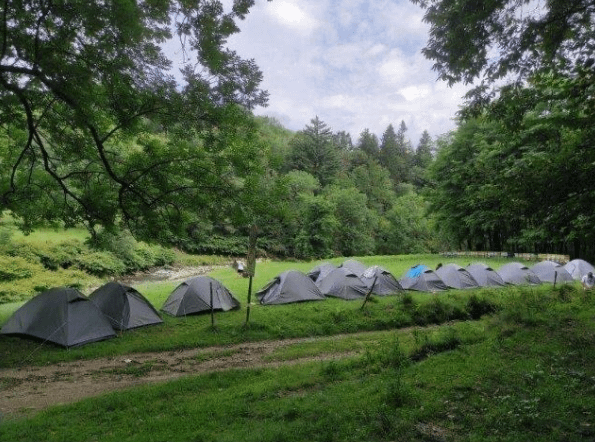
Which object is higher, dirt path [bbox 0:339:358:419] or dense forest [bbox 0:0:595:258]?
dense forest [bbox 0:0:595:258]

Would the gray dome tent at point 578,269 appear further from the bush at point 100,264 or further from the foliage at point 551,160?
the bush at point 100,264

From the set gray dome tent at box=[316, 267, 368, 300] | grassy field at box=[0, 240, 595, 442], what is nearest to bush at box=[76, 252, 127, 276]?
gray dome tent at box=[316, 267, 368, 300]

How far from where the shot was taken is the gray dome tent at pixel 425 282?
20938 mm

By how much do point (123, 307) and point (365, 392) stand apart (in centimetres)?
983

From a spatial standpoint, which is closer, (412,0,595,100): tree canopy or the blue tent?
(412,0,595,100): tree canopy

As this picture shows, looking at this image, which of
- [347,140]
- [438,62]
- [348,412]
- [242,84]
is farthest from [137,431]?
[347,140]

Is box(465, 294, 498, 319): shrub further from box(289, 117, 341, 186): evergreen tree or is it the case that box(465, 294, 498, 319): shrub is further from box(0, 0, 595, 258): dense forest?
box(289, 117, 341, 186): evergreen tree

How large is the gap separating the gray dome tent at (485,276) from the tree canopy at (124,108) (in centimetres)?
1661

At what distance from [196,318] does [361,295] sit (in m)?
A: 7.46

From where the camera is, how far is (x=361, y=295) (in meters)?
19.4

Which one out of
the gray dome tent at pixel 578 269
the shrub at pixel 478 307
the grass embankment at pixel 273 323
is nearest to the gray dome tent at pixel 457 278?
the grass embankment at pixel 273 323

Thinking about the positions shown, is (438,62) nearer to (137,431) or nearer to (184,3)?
(184,3)

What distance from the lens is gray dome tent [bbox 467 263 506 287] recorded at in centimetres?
2225

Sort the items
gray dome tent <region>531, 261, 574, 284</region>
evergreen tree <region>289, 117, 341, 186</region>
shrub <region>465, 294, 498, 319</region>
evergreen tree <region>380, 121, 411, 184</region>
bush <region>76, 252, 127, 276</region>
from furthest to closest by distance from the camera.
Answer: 1. evergreen tree <region>380, 121, 411, 184</region>
2. evergreen tree <region>289, 117, 341, 186</region>
3. bush <region>76, 252, 127, 276</region>
4. gray dome tent <region>531, 261, 574, 284</region>
5. shrub <region>465, 294, 498, 319</region>
